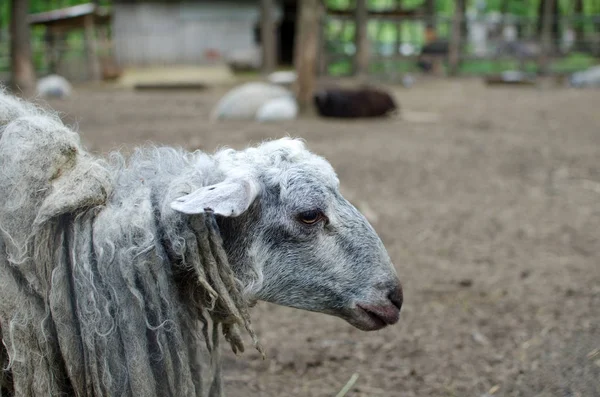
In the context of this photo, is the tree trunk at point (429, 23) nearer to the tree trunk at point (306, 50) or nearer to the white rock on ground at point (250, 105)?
the tree trunk at point (306, 50)

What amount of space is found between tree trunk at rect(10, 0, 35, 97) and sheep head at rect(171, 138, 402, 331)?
534 inches

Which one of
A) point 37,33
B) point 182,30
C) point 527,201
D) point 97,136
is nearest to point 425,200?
point 527,201

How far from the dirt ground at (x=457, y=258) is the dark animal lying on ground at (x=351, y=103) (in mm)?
646

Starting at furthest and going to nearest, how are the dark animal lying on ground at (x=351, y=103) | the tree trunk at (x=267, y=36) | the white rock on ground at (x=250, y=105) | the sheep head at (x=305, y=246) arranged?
1. the tree trunk at (x=267, y=36)
2. the dark animal lying on ground at (x=351, y=103)
3. the white rock on ground at (x=250, y=105)
4. the sheep head at (x=305, y=246)

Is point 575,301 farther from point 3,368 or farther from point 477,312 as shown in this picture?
point 3,368

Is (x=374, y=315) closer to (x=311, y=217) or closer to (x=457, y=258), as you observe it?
(x=311, y=217)

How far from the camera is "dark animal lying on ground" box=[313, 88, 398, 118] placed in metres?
13.2

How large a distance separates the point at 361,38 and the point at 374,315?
19.6m

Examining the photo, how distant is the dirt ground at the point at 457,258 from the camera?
385 centimetres

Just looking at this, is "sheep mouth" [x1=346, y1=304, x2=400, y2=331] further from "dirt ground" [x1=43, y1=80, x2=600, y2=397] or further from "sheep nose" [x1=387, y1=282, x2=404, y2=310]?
"dirt ground" [x1=43, y1=80, x2=600, y2=397]

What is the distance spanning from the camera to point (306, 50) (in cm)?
1307

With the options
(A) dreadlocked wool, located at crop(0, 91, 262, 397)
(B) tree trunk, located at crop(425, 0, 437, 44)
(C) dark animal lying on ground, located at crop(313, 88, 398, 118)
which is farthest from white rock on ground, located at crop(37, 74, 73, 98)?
(A) dreadlocked wool, located at crop(0, 91, 262, 397)

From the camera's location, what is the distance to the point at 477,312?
15.4 ft

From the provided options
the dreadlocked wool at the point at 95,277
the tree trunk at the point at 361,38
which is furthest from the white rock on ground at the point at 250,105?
the dreadlocked wool at the point at 95,277
